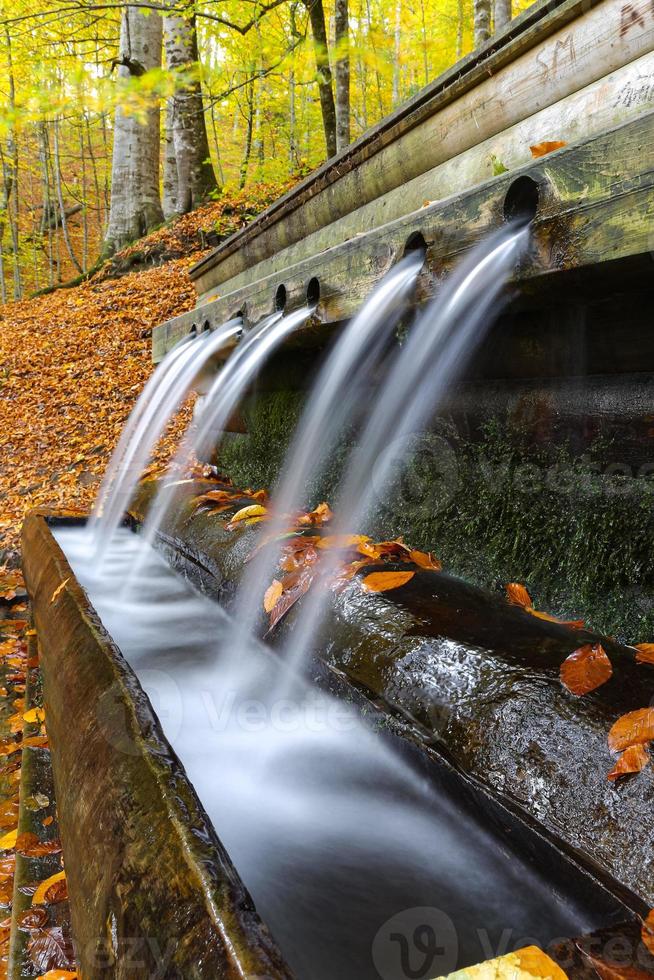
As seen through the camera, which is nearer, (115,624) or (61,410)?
(115,624)

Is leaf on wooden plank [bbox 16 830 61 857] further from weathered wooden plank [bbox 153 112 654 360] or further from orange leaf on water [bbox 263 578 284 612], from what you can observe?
weathered wooden plank [bbox 153 112 654 360]

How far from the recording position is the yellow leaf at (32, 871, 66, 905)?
5.06ft

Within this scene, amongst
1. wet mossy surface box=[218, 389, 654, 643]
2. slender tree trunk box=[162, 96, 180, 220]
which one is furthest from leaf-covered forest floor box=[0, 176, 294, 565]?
wet mossy surface box=[218, 389, 654, 643]

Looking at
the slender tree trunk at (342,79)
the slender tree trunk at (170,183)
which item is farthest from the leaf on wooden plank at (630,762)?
the slender tree trunk at (170,183)

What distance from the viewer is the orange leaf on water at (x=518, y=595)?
2.43m

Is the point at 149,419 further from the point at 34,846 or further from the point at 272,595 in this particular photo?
the point at 34,846

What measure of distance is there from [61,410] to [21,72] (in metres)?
15.4

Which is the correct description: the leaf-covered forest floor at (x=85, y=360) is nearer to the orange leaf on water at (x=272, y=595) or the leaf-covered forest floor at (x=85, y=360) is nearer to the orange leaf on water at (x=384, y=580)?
the orange leaf on water at (x=272, y=595)

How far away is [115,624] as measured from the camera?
3.22m

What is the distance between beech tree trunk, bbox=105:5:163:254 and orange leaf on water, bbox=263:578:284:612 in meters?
12.7

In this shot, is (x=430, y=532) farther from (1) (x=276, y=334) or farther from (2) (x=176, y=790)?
(2) (x=176, y=790)

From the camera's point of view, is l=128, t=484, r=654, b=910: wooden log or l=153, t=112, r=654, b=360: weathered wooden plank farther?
l=153, t=112, r=654, b=360: weathered wooden plank

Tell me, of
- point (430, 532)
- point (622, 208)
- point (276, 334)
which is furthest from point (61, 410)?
point (622, 208)

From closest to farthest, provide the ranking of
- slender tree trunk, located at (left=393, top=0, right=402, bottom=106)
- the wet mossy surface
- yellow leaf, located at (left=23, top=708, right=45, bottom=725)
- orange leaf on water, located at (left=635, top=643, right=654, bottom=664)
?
orange leaf on water, located at (left=635, top=643, right=654, bottom=664)
the wet mossy surface
yellow leaf, located at (left=23, top=708, right=45, bottom=725)
slender tree trunk, located at (left=393, top=0, right=402, bottom=106)
